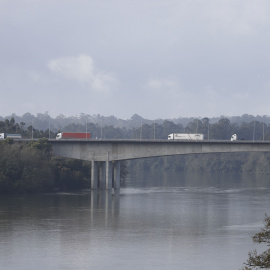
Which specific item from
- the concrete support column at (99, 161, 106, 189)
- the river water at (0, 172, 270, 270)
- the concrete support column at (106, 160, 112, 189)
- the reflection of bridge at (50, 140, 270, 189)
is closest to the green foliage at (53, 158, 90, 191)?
the reflection of bridge at (50, 140, 270, 189)

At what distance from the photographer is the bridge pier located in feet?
406

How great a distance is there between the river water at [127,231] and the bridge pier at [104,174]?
Result: 38.2 ft

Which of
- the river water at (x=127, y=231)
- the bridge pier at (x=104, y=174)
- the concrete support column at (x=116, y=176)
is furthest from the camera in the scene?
the concrete support column at (x=116, y=176)

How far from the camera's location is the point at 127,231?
236 ft

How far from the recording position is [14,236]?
2653 inches

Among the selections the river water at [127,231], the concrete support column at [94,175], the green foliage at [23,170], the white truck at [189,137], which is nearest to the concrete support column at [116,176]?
the concrete support column at [94,175]

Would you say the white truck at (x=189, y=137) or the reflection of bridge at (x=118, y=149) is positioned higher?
the white truck at (x=189, y=137)

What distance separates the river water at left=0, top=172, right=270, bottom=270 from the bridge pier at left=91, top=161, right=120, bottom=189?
1165cm

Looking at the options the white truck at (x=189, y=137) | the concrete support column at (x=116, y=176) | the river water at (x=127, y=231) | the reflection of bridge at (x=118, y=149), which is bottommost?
the river water at (x=127, y=231)

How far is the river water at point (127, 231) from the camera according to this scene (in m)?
56.4

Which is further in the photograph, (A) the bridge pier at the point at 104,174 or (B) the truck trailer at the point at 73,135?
(B) the truck trailer at the point at 73,135

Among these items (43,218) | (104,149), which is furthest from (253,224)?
(104,149)

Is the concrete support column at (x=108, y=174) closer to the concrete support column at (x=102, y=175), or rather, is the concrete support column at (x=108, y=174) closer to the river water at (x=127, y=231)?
the concrete support column at (x=102, y=175)

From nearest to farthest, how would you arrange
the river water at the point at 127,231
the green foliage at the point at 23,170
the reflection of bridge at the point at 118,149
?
the river water at the point at 127,231, the green foliage at the point at 23,170, the reflection of bridge at the point at 118,149
